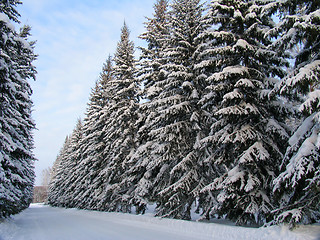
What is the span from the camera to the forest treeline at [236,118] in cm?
700

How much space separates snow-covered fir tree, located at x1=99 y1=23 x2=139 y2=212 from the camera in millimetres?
20906

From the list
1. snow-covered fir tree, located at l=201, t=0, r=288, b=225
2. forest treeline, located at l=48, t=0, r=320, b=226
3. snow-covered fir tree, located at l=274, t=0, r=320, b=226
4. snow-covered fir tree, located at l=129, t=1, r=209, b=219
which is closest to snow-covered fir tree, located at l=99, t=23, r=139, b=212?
forest treeline, located at l=48, t=0, r=320, b=226

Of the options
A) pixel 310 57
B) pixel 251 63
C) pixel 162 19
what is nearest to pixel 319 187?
pixel 310 57

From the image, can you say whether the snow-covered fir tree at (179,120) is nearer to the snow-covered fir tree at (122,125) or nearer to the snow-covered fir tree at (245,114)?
the snow-covered fir tree at (245,114)

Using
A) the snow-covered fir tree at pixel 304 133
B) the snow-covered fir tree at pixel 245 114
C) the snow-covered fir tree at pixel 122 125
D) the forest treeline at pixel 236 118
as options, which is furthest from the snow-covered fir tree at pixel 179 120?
the snow-covered fir tree at pixel 304 133

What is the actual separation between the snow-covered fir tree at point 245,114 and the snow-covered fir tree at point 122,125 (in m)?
10.4

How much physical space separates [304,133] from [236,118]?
12.4 ft

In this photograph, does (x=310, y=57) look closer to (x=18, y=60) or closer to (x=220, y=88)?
(x=220, y=88)

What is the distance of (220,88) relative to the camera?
418 inches

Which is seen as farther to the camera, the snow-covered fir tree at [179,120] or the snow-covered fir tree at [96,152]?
the snow-covered fir tree at [96,152]

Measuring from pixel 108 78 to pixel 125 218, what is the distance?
19.3m

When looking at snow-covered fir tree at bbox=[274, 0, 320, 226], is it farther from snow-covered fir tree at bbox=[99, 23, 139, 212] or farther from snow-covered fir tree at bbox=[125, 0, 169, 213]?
snow-covered fir tree at bbox=[99, 23, 139, 212]

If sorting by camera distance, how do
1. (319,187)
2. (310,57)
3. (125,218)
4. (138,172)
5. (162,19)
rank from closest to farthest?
(319,187), (310,57), (125,218), (138,172), (162,19)

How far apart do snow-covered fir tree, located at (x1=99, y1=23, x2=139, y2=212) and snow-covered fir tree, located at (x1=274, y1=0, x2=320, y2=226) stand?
14.2 m
